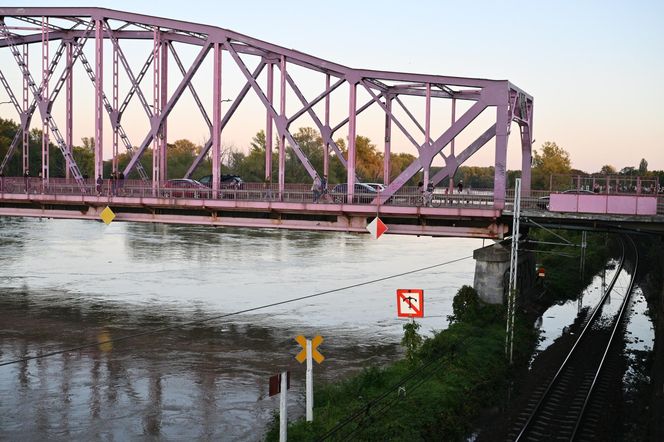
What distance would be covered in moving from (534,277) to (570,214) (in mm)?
13419

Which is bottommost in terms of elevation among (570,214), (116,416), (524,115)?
(116,416)

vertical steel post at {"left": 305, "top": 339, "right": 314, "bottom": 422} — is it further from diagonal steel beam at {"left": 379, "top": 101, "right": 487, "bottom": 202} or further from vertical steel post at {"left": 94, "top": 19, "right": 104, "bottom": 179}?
vertical steel post at {"left": 94, "top": 19, "right": 104, "bottom": 179}

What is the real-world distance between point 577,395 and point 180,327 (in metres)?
20.0

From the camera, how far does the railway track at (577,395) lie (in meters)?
23.1

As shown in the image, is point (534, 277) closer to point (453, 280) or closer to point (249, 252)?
point (453, 280)

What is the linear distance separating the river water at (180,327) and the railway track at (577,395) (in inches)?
286

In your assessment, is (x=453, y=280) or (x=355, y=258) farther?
(x=355, y=258)

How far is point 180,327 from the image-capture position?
128 feet

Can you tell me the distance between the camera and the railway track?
2309 centimetres

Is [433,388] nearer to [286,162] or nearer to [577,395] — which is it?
[577,395]

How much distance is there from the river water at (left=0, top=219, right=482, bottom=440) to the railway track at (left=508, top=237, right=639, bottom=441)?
726 centimetres

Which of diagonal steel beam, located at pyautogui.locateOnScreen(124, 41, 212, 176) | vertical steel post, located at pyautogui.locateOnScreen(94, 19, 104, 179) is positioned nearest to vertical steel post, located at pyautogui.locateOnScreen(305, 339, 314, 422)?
diagonal steel beam, located at pyautogui.locateOnScreen(124, 41, 212, 176)

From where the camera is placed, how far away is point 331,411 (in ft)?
73.2

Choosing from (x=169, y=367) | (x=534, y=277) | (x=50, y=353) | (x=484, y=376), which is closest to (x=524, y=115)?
(x=534, y=277)
